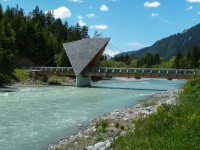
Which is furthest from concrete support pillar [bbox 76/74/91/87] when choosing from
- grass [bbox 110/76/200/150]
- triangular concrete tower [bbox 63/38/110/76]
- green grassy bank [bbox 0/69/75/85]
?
grass [bbox 110/76/200/150]

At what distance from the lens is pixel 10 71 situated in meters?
35.1

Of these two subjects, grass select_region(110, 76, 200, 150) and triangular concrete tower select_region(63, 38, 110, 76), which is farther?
triangular concrete tower select_region(63, 38, 110, 76)

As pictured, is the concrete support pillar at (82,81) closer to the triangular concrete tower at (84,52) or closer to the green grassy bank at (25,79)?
the triangular concrete tower at (84,52)

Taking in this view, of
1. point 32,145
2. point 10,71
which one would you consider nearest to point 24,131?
point 32,145

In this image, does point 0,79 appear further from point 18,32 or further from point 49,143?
point 49,143

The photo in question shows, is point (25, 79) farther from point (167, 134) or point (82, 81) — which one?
point (167, 134)

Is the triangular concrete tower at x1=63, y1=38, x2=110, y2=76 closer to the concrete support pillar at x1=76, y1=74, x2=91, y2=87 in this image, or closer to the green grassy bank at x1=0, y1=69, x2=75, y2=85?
the concrete support pillar at x1=76, y1=74, x2=91, y2=87

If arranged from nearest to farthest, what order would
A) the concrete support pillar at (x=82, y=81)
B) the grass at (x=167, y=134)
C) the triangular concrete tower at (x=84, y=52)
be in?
the grass at (x=167, y=134), the triangular concrete tower at (x=84, y=52), the concrete support pillar at (x=82, y=81)

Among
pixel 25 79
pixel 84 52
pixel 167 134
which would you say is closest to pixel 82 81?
pixel 84 52

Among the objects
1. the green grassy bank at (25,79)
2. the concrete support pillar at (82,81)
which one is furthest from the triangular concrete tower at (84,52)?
the green grassy bank at (25,79)

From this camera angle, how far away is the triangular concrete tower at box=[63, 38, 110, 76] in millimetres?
32656

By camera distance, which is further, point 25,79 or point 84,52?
point 25,79

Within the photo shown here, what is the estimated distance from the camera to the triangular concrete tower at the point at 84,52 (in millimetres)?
32656

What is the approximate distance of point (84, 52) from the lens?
33.2m
